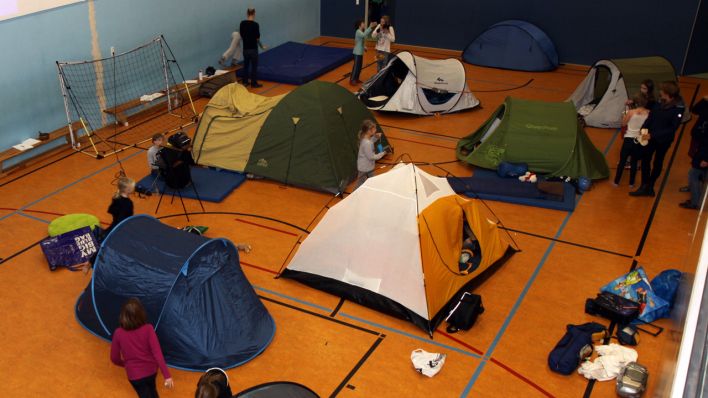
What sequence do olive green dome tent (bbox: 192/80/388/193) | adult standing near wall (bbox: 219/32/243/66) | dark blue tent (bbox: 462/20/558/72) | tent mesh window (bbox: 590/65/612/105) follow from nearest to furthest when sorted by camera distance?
olive green dome tent (bbox: 192/80/388/193) → tent mesh window (bbox: 590/65/612/105) → adult standing near wall (bbox: 219/32/243/66) → dark blue tent (bbox: 462/20/558/72)

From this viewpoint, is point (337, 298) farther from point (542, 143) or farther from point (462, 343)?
point (542, 143)

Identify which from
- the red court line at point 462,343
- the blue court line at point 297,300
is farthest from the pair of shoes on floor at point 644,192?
the blue court line at point 297,300

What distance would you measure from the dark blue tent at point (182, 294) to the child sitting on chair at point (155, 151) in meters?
2.71

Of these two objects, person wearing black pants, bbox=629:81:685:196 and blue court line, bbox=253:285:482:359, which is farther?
person wearing black pants, bbox=629:81:685:196

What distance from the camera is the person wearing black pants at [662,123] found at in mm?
9273

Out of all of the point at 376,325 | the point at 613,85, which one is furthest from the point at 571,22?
the point at 376,325

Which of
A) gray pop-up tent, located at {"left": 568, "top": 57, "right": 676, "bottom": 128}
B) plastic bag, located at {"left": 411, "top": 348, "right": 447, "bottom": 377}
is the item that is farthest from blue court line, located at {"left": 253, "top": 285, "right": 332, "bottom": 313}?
gray pop-up tent, located at {"left": 568, "top": 57, "right": 676, "bottom": 128}

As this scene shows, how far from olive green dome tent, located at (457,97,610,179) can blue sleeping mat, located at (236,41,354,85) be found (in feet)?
19.4

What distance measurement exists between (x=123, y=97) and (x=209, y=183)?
3.76 m

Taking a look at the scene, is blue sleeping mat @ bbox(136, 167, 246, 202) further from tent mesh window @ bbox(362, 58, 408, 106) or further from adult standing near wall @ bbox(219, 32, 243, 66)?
adult standing near wall @ bbox(219, 32, 243, 66)

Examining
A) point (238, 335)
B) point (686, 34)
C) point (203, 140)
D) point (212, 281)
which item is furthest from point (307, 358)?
point (686, 34)

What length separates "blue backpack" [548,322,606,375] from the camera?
6.39m

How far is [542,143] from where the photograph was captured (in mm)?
10375

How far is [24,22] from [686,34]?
14531 mm
